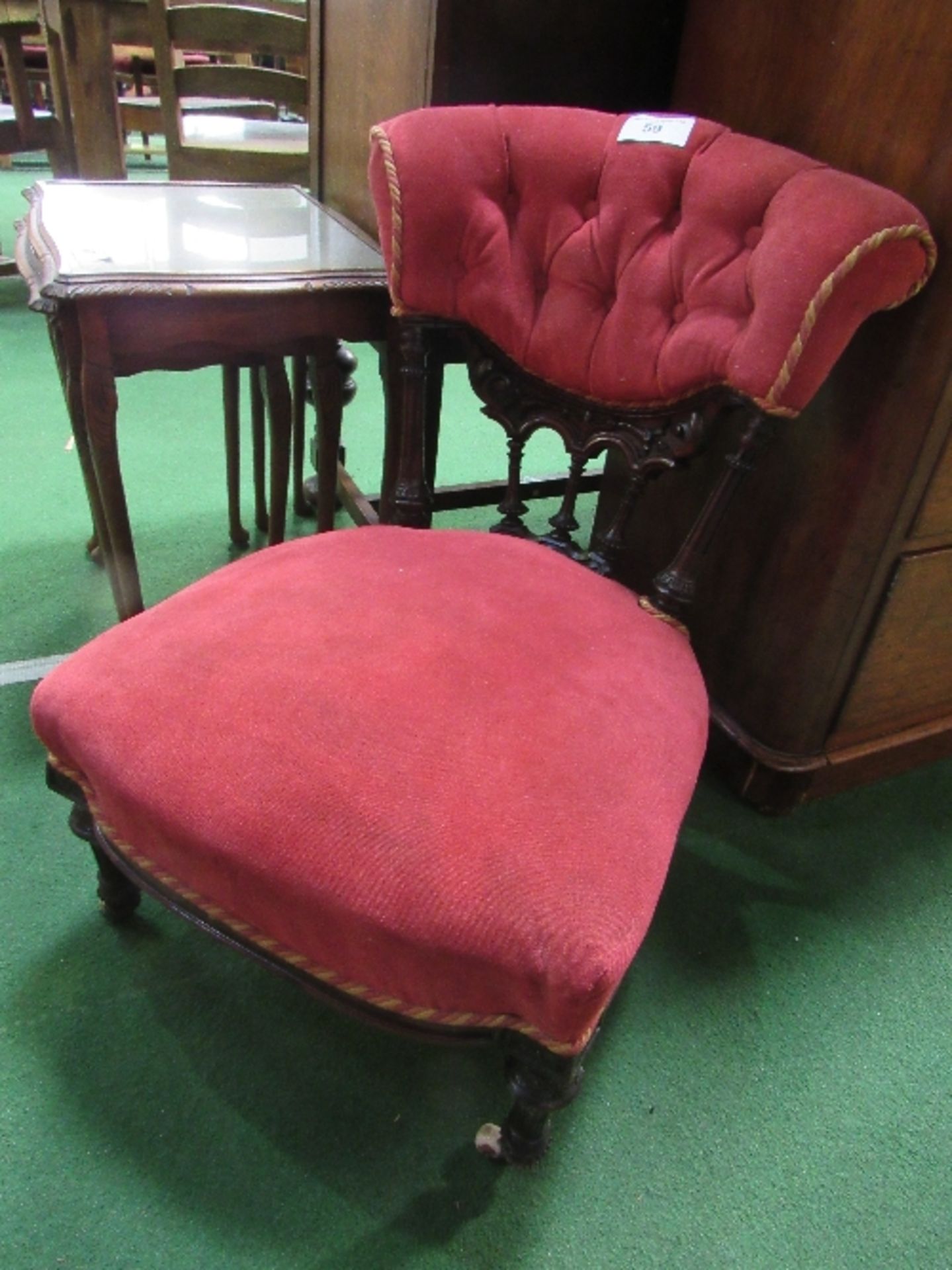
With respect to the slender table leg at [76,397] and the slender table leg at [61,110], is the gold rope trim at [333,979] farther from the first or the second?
the slender table leg at [61,110]

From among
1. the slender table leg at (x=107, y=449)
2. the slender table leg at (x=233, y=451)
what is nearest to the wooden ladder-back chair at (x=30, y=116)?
the slender table leg at (x=233, y=451)

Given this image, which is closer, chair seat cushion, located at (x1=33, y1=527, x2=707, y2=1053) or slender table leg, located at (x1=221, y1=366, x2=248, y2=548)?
chair seat cushion, located at (x1=33, y1=527, x2=707, y2=1053)

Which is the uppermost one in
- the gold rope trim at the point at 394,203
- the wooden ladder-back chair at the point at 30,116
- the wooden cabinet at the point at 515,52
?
the wooden cabinet at the point at 515,52

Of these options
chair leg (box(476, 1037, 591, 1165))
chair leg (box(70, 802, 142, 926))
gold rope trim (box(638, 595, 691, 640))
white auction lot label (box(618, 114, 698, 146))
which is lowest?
chair leg (box(70, 802, 142, 926))

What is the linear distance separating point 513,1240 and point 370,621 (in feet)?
1.95

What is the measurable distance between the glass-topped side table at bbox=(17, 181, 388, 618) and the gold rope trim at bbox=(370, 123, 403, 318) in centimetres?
18

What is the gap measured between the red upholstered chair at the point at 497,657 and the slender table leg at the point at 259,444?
60 centimetres

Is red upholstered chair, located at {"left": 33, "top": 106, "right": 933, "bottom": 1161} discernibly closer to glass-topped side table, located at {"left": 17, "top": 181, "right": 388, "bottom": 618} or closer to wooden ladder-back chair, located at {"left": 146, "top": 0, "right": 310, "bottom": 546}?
glass-topped side table, located at {"left": 17, "top": 181, "right": 388, "bottom": 618}

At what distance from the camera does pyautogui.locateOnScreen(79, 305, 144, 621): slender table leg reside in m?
1.02

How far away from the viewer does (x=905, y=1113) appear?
97 cm

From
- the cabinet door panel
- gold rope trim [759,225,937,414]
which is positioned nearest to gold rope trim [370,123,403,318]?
gold rope trim [759,225,937,414]

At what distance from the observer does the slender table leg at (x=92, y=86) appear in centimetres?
200

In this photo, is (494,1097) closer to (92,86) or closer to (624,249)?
(624,249)

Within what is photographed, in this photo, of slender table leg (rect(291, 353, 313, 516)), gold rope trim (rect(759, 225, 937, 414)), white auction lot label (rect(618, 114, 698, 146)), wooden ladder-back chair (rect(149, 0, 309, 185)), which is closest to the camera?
gold rope trim (rect(759, 225, 937, 414))
